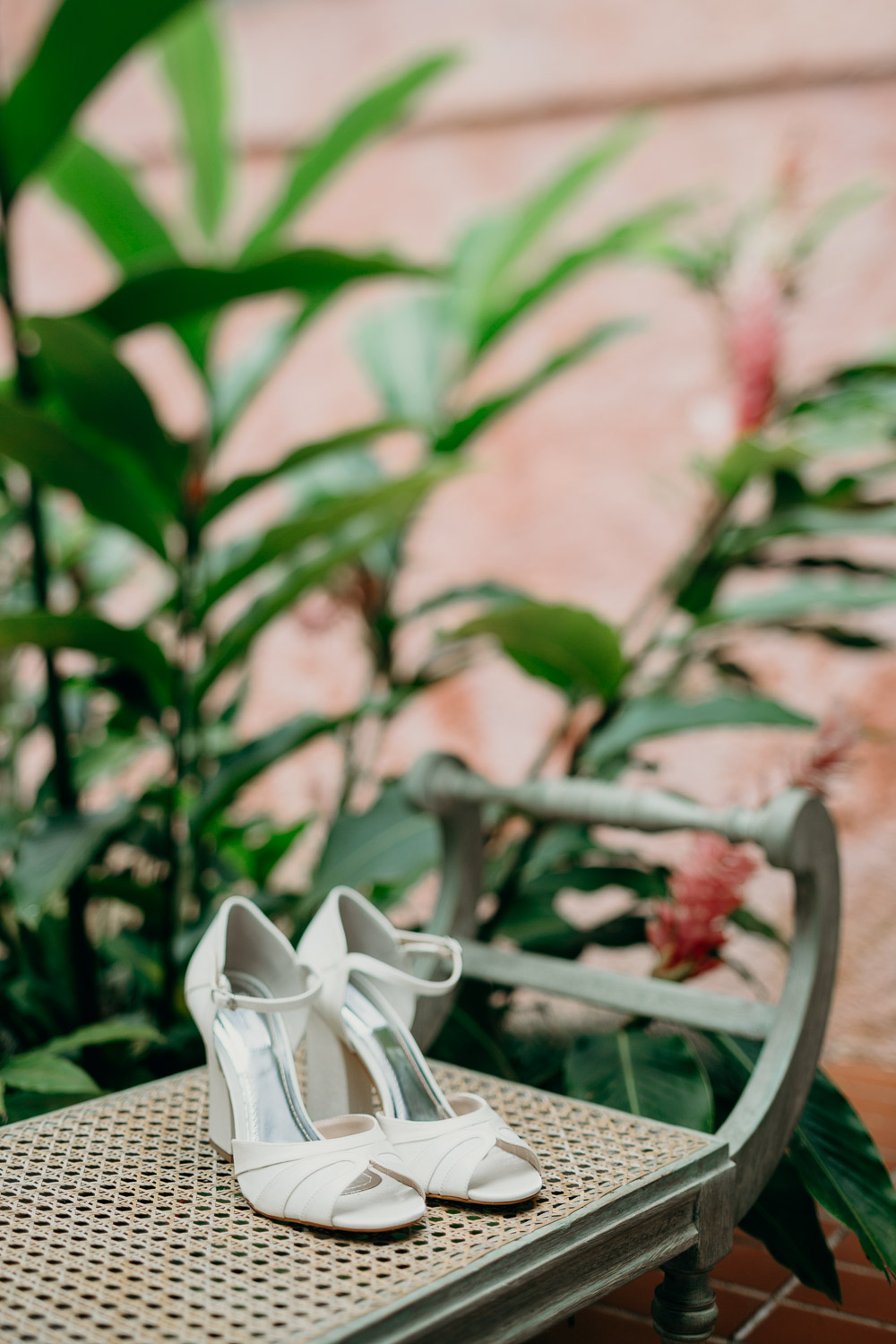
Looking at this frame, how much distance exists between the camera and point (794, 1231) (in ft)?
2.50

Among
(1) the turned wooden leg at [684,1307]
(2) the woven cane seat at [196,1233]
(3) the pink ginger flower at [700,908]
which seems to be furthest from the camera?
(3) the pink ginger flower at [700,908]

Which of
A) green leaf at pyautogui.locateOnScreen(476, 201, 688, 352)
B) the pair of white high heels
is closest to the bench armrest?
the pair of white high heels

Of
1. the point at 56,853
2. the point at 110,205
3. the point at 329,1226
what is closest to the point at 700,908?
the point at 329,1226

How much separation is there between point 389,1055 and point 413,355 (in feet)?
2.77

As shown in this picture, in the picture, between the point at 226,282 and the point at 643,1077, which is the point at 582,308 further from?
the point at 643,1077

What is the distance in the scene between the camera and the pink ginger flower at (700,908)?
85cm

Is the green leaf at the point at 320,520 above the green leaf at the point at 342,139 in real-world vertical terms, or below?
below

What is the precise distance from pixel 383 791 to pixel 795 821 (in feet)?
1.63

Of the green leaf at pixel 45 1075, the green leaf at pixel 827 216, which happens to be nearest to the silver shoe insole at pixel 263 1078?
the green leaf at pixel 45 1075

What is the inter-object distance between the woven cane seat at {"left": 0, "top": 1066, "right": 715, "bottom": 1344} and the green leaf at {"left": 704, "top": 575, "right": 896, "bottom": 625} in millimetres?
519

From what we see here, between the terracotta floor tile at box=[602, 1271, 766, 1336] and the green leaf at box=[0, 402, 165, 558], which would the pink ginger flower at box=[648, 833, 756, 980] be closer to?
the terracotta floor tile at box=[602, 1271, 766, 1336]

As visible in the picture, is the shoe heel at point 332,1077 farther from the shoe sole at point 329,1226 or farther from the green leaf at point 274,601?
the green leaf at point 274,601

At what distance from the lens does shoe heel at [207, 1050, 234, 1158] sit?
674 mm

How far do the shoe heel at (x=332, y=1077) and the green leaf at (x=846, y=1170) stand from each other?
1.02 feet
